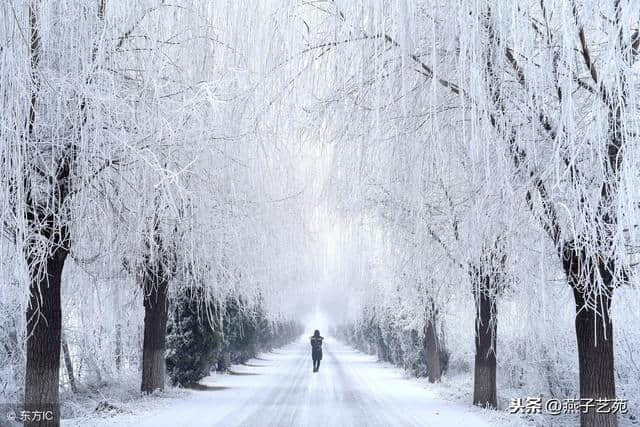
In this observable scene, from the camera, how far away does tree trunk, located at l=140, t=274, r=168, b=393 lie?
49.9 feet

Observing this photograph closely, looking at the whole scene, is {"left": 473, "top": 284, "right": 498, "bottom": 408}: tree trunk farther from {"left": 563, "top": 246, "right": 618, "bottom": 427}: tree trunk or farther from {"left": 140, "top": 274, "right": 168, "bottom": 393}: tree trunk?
{"left": 140, "top": 274, "right": 168, "bottom": 393}: tree trunk

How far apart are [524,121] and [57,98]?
476cm

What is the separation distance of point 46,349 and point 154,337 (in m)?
7.35

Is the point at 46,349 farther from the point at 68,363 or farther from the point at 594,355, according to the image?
the point at 594,355

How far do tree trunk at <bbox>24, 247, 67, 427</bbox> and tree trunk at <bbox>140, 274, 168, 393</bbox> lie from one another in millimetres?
6679

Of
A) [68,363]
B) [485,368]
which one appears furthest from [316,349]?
[68,363]

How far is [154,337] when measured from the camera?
1541 centimetres

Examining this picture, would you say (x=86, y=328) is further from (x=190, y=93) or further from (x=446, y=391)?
(x=446, y=391)

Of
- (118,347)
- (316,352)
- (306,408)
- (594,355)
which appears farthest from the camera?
(316,352)

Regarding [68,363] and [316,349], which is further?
[316,349]

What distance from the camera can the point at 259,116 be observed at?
Result: 7090mm

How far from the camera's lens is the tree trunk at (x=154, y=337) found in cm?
1521

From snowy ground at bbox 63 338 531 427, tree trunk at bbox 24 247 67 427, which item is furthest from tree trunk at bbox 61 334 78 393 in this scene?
tree trunk at bbox 24 247 67 427

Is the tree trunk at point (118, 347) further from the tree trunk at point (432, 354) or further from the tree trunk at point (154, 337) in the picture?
the tree trunk at point (432, 354)
